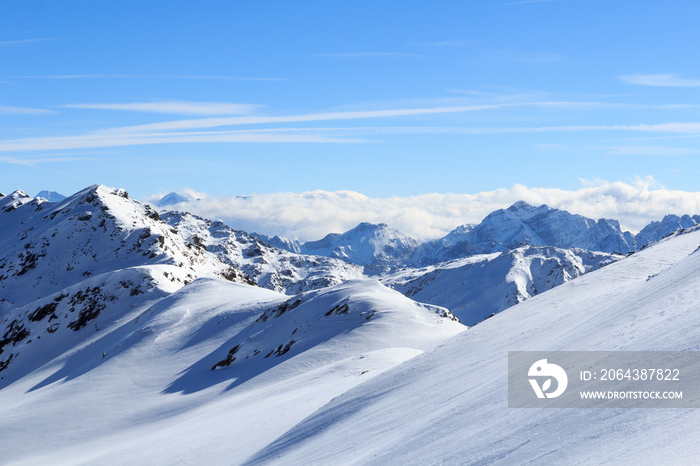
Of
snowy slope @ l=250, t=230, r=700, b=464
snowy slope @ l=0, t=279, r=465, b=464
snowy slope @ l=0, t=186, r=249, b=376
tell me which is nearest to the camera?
snowy slope @ l=250, t=230, r=700, b=464

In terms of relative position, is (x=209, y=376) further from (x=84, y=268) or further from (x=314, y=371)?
(x=84, y=268)

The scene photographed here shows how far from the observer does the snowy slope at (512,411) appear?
29.0ft

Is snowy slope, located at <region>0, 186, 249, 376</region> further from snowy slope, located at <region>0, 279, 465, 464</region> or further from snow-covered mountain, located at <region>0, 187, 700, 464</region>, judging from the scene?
snowy slope, located at <region>0, 279, 465, 464</region>

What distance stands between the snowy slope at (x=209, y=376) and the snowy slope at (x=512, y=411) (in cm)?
581

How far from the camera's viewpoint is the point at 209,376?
45688mm

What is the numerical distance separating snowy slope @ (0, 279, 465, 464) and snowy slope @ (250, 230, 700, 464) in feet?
19.1

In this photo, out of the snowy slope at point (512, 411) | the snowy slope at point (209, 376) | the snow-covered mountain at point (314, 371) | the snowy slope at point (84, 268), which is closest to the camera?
the snowy slope at point (512, 411)

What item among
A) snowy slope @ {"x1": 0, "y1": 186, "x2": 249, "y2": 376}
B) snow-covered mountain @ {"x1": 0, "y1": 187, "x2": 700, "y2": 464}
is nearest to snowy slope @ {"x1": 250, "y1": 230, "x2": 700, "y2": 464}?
snow-covered mountain @ {"x1": 0, "y1": 187, "x2": 700, "y2": 464}

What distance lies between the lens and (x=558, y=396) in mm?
11797

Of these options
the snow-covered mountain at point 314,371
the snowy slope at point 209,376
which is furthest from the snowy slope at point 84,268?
the snowy slope at point 209,376

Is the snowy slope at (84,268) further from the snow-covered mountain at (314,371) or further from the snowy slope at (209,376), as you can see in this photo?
the snowy slope at (209,376)

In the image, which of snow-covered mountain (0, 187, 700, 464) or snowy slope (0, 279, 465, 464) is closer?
snow-covered mountain (0, 187, 700, 464)

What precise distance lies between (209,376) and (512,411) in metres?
38.2

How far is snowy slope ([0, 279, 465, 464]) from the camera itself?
27984 millimetres
